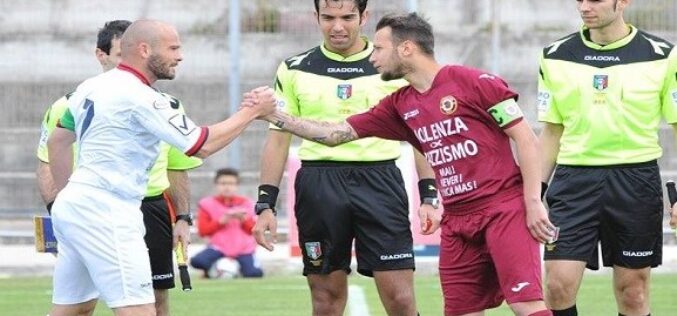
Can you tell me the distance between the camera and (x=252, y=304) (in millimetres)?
14664

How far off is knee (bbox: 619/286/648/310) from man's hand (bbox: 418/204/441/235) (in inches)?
50.1

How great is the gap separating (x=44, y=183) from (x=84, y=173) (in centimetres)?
202

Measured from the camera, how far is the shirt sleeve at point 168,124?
8.68 metres

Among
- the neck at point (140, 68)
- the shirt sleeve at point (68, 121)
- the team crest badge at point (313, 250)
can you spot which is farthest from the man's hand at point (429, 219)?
the shirt sleeve at point (68, 121)

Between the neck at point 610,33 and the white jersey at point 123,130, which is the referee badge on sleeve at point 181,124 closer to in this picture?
the white jersey at point 123,130

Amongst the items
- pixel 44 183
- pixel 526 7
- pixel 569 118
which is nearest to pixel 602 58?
pixel 569 118

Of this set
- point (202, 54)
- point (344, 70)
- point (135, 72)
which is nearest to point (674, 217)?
point (344, 70)

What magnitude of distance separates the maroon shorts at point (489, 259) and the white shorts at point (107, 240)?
162cm

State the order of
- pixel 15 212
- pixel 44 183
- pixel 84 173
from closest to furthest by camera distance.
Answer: pixel 84 173 → pixel 44 183 → pixel 15 212

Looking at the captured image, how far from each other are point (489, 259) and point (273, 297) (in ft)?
20.8

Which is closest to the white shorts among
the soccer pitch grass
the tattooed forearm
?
the tattooed forearm

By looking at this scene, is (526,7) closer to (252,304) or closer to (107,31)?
(252,304)

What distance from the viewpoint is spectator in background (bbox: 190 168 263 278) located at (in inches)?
694

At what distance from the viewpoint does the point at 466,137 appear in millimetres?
8930
